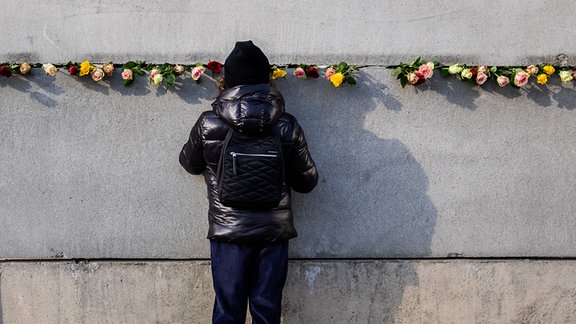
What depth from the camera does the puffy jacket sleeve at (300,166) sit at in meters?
3.41

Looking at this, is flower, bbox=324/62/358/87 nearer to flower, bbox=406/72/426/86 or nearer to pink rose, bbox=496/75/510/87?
flower, bbox=406/72/426/86

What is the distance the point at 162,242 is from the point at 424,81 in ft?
6.45

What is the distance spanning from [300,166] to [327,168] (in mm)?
581

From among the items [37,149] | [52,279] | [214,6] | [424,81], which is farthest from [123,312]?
[424,81]

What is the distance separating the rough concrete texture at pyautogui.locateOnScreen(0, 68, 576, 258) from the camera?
392 cm

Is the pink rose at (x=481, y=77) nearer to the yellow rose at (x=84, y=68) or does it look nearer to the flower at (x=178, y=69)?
the flower at (x=178, y=69)

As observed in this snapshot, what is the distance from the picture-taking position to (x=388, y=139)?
400 cm

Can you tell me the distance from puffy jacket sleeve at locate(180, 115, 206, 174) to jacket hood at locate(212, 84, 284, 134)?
0.93 feet

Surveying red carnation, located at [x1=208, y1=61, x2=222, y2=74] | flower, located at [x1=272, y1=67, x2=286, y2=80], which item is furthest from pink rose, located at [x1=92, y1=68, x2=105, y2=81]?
flower, located at [x1=272, y1=67, x2=286, y2=80]

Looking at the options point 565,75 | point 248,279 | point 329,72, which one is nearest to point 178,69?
point 329,72

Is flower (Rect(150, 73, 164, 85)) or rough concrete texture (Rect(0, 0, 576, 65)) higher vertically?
rough concrete texture (Rect(0, 0, 576, 65))

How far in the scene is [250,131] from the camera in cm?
319

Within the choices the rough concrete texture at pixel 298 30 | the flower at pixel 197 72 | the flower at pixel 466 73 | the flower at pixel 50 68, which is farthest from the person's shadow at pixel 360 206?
the flower at pixel 50 68

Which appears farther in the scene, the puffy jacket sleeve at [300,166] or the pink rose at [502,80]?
the pink rose at [502,80]
